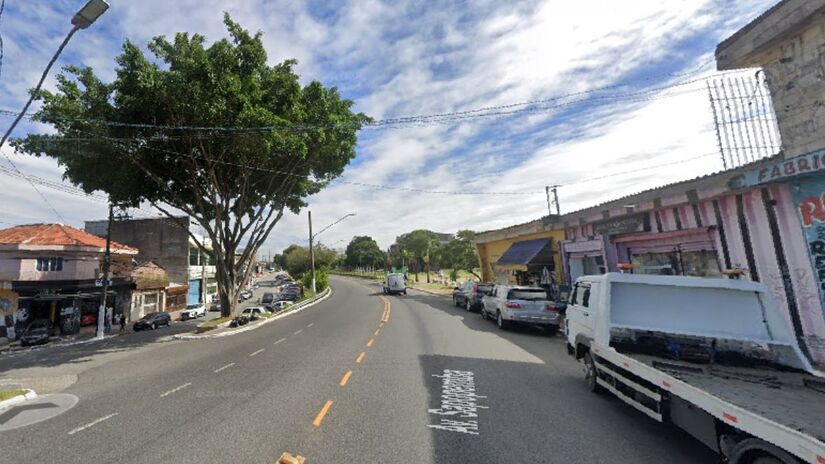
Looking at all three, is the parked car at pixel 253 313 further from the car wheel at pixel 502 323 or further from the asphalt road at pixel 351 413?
the car wheel at pixel 502 323

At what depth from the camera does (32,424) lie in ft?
24.2

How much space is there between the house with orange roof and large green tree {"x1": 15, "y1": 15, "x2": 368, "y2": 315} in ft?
27.2

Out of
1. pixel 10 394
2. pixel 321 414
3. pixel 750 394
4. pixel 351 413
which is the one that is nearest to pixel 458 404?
pixel 351 413

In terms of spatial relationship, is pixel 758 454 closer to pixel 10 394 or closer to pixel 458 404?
pixel 458 404

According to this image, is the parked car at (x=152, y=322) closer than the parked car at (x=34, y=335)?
No

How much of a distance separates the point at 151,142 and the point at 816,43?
967 inches

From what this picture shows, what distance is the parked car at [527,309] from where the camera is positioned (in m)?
16.0

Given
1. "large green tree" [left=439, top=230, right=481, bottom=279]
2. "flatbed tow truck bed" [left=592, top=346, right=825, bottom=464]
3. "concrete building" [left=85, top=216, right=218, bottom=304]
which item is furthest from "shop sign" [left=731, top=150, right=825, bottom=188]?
"concrete building" [left=85, top=216, right=218, bottom=304]

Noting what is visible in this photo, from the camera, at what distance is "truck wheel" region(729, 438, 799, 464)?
3537 mm

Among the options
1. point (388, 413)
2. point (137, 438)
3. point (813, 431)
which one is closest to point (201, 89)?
point (137, 438)

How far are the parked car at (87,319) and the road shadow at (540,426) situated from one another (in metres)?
33.5

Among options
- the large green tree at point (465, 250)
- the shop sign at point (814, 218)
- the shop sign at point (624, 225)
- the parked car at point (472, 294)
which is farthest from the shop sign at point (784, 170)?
the large green tree at point (465, 250)

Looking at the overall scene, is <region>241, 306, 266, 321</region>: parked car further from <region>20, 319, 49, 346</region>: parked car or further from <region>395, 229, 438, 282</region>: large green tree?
<region>395, 229, 438, 282</region>: large green tree

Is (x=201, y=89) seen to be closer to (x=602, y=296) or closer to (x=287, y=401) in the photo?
(x=287, y=401)
